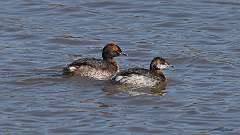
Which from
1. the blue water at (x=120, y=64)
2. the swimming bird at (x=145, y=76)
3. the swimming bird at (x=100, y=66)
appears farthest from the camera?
the swimming bird at (x=100, y=66)

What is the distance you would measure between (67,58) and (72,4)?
4286 millimetres

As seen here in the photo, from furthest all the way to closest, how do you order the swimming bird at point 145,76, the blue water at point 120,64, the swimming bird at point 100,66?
the swimming bird at point 100,66, the swimming bird at point 145,76, the blue water at point 120,64

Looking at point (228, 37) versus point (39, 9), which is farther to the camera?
point (39, 9)

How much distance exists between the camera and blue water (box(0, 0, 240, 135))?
13523mm

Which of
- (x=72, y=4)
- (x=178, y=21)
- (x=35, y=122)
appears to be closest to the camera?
(x=35, y=122)

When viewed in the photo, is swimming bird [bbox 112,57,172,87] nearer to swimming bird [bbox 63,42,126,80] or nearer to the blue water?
the blue water

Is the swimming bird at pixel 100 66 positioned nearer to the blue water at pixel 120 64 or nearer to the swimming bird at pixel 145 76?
the blue water at pixel 120 64

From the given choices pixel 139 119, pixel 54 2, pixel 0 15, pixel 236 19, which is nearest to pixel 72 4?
pixel 54 2

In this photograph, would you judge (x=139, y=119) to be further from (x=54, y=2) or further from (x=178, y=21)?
(x=54, y=2)

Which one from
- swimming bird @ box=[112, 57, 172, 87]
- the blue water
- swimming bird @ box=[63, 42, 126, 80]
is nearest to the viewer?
the blue water

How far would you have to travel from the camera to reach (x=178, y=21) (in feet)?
67.6

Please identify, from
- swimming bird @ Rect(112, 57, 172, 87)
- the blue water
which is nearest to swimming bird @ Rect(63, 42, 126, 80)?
the blue water

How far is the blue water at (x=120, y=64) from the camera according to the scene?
44.4 ft

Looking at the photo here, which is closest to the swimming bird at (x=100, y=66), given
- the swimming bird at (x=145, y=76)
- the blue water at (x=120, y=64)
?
the blue water at (x=120, y=64)
